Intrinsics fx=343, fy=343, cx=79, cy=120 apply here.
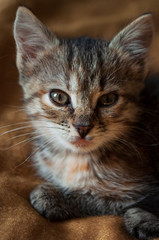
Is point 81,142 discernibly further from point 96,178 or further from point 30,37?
point 30,37

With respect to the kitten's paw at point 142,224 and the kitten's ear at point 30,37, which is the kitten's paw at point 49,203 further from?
the kitten's ear at point 30,37

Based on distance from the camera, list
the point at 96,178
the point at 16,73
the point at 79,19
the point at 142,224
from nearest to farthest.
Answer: the point at 142,224 → the point at 96,178 → the point at 16,73 → the point at 79,19

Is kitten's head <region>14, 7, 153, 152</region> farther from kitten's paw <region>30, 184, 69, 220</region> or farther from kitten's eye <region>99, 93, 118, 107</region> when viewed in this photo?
kitten's paw <region>30, 184, 69, 220</region>

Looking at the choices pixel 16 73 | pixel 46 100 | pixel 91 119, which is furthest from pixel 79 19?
pixel 91 119

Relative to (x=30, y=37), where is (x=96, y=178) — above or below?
below

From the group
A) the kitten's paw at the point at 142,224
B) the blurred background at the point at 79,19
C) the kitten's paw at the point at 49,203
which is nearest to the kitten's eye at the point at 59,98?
the kitten's paw at the point at 49,203

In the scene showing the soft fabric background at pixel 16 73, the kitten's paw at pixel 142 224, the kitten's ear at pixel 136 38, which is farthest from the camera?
the kitten's ear at pixel 136 38
